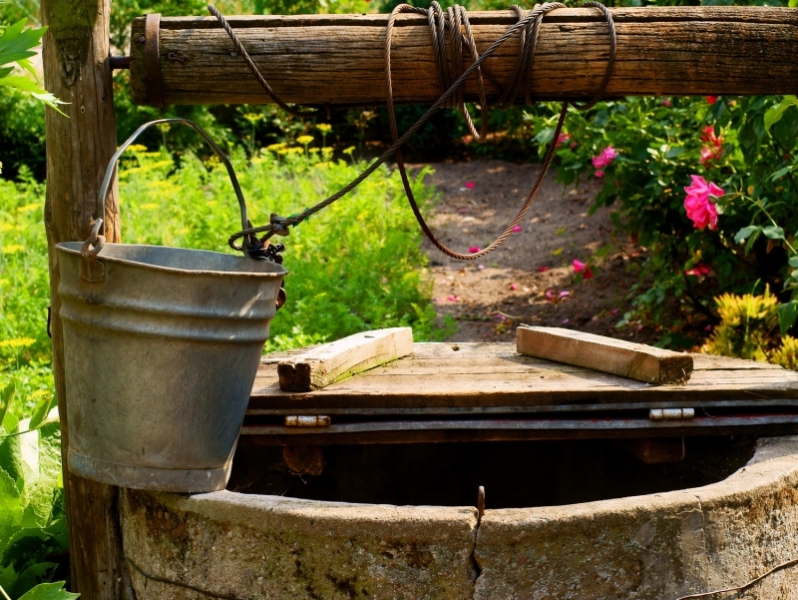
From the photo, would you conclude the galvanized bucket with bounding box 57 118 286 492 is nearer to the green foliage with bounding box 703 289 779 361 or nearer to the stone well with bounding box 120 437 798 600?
the stone well with bounding box 120 437 798 600

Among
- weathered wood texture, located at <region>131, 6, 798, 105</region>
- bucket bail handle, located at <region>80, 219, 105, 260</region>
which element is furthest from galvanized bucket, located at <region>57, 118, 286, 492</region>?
weathered wood texture, located at <region>131, 6, 798, 105</region>

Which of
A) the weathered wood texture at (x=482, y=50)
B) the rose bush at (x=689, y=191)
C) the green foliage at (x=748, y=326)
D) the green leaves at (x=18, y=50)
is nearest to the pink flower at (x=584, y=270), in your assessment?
the rose bush at (x=689, y=191)

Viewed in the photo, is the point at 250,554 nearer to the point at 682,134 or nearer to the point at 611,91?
the point at 611,91

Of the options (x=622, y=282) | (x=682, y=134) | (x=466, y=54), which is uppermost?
(x=466, y=54)

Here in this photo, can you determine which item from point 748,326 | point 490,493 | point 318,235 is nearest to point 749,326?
point 748,326

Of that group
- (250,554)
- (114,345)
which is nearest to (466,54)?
(114,345)

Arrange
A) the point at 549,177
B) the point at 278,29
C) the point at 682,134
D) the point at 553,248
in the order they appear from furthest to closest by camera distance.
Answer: the point at 549,177 → the point at 553,248 → the point at 682,134 → the point at 278,29

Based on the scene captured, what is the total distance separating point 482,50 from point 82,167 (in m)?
1.07

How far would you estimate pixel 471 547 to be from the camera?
6.28ft

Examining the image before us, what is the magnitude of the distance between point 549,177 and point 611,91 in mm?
6350

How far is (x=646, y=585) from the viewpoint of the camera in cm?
197

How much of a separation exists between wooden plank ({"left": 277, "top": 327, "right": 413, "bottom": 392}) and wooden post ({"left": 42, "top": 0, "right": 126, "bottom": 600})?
21.5 inches

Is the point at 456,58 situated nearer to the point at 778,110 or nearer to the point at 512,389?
the point at 512,389

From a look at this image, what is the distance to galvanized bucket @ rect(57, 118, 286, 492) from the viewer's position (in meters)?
1.95
